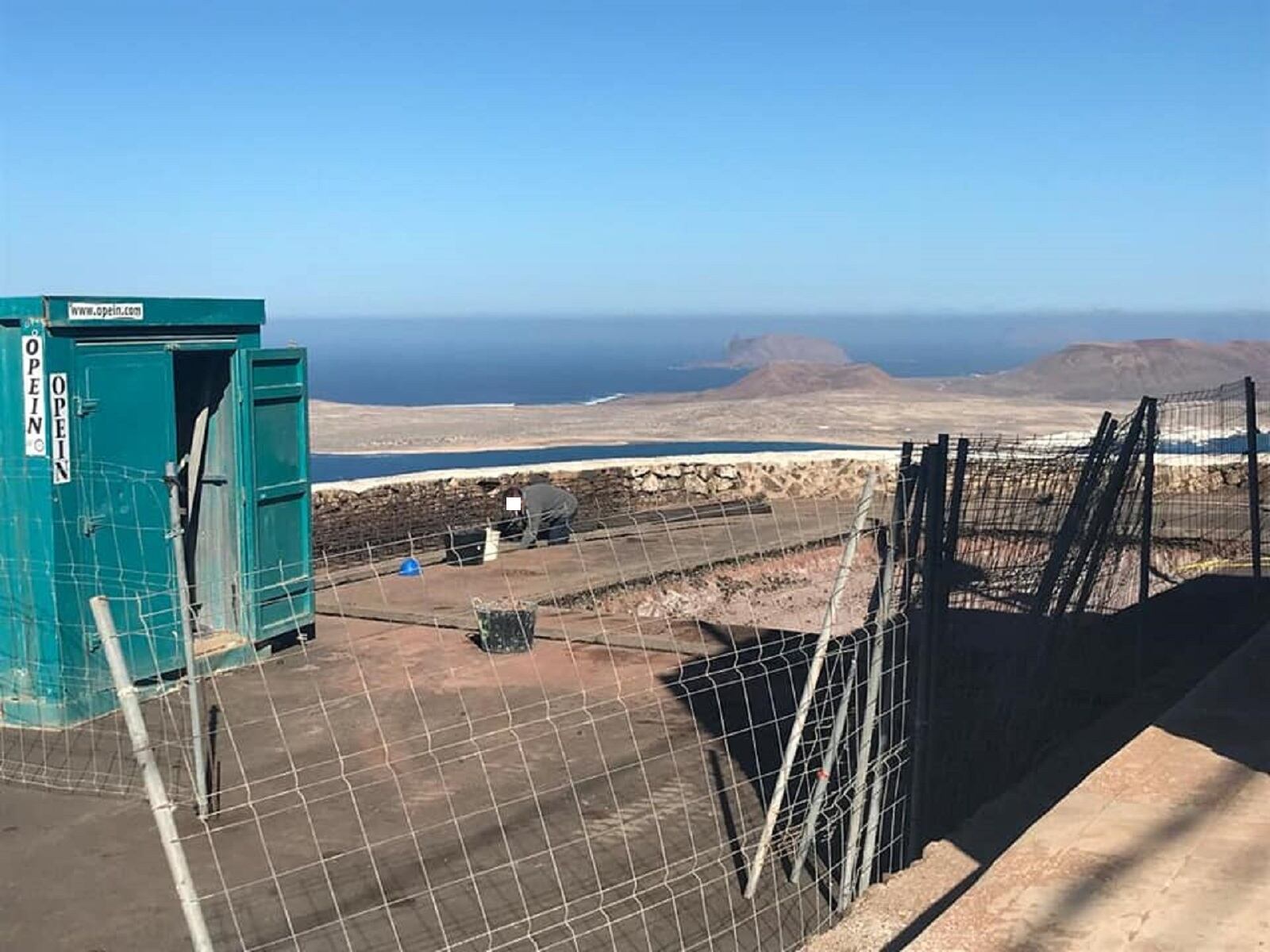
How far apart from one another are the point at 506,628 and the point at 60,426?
358 centimetres

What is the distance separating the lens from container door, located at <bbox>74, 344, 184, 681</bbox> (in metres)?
9.33

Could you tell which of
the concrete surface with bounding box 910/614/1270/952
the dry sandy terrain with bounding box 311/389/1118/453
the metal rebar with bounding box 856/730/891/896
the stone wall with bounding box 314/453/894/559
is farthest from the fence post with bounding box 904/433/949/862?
the dry sandy terrain with bounding box 311/389/1118/453

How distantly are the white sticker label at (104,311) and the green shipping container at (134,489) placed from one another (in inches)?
0.4

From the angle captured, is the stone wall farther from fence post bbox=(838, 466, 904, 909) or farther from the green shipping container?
fence post bbox=(838, 466, 904, 909)

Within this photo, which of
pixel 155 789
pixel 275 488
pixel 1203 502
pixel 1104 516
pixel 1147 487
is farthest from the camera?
pixel 1203 502

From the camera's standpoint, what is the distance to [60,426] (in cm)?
919

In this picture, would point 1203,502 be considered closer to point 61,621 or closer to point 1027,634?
point 1027,634

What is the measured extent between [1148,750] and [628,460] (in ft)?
46.1

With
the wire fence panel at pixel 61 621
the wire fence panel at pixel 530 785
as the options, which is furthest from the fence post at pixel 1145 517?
the wire fence panel at pixel 61 621

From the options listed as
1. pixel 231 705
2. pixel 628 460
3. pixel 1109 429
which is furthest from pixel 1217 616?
pixel 628 460

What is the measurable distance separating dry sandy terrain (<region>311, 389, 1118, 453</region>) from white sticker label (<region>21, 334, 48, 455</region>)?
5750cm

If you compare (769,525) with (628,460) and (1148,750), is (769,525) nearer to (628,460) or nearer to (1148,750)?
(628,460)

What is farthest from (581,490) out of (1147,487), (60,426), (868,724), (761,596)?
(868,724)

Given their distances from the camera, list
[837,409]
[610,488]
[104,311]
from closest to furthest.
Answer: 1. [104,311]
2. [610,488]
3. [837,409]
